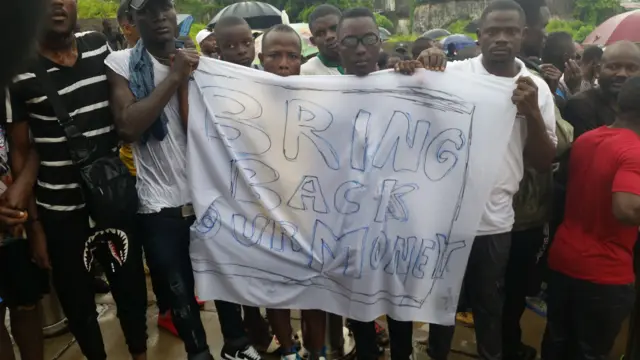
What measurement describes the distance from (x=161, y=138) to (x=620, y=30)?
7.53 m

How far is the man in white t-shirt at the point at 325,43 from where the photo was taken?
3.73 meters

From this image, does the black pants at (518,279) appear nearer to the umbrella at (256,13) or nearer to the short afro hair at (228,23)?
the short afro hair at (228,23)

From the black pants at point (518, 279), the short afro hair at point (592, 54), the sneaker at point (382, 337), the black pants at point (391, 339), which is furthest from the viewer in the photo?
the short afro hair at point (592, 54)

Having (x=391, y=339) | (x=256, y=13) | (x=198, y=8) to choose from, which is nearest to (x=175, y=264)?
(x=391, y=339)

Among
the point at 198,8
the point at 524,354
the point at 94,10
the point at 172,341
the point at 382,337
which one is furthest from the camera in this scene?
the point at 198,8

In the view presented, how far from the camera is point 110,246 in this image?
258 centimetres

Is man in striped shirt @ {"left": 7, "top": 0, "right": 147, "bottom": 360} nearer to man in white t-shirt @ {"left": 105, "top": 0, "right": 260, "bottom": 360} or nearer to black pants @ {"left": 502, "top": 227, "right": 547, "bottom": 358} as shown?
man in white t-shirt @ {"left": 105, "top": 0, "right": 260, "bottom": 360}

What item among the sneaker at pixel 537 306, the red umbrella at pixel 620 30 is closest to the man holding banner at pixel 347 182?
the sneaker at pixel 537 306

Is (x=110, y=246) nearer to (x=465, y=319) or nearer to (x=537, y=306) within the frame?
(x=465, y=319)

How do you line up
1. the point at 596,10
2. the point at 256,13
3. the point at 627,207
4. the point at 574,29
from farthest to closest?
the point at 596,10
the point at 574,29
the point at 256,13
the point at 627,207

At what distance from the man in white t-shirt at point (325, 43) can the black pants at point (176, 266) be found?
1.51 meters

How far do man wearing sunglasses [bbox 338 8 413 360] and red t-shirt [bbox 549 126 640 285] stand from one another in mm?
880

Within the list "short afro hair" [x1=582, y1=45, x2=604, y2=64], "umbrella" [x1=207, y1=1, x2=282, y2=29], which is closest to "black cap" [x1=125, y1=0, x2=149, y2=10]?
"short afro hair" [x1=582, y1=45, x2=604, y2=64]

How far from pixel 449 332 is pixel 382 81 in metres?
1.35
